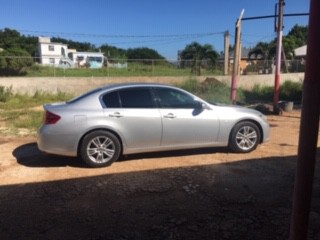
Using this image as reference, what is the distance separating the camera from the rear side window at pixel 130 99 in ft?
24.9

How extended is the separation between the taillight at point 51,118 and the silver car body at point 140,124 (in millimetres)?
55

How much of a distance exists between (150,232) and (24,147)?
5.57 meters

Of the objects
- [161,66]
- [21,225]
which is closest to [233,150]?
[21,225]

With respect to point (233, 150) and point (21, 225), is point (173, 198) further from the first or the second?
point (233, 150)

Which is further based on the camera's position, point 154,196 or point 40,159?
point 40,159

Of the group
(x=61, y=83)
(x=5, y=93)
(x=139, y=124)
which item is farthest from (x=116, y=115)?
(x=61, y=83)

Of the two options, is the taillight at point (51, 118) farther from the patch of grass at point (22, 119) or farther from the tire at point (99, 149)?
the patch of grass at point (22, 119)

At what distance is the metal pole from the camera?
212cm

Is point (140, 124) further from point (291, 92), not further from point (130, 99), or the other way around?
point (291, 92)

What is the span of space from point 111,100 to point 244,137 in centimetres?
276

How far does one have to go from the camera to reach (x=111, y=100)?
7.61 metres

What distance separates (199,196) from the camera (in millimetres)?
5664

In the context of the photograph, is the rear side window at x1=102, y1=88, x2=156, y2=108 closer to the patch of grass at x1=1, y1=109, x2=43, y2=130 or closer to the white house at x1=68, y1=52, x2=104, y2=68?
the patch of grass at x1=1, y1=109, x2=43, y2=130

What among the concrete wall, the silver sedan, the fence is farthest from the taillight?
the fence
